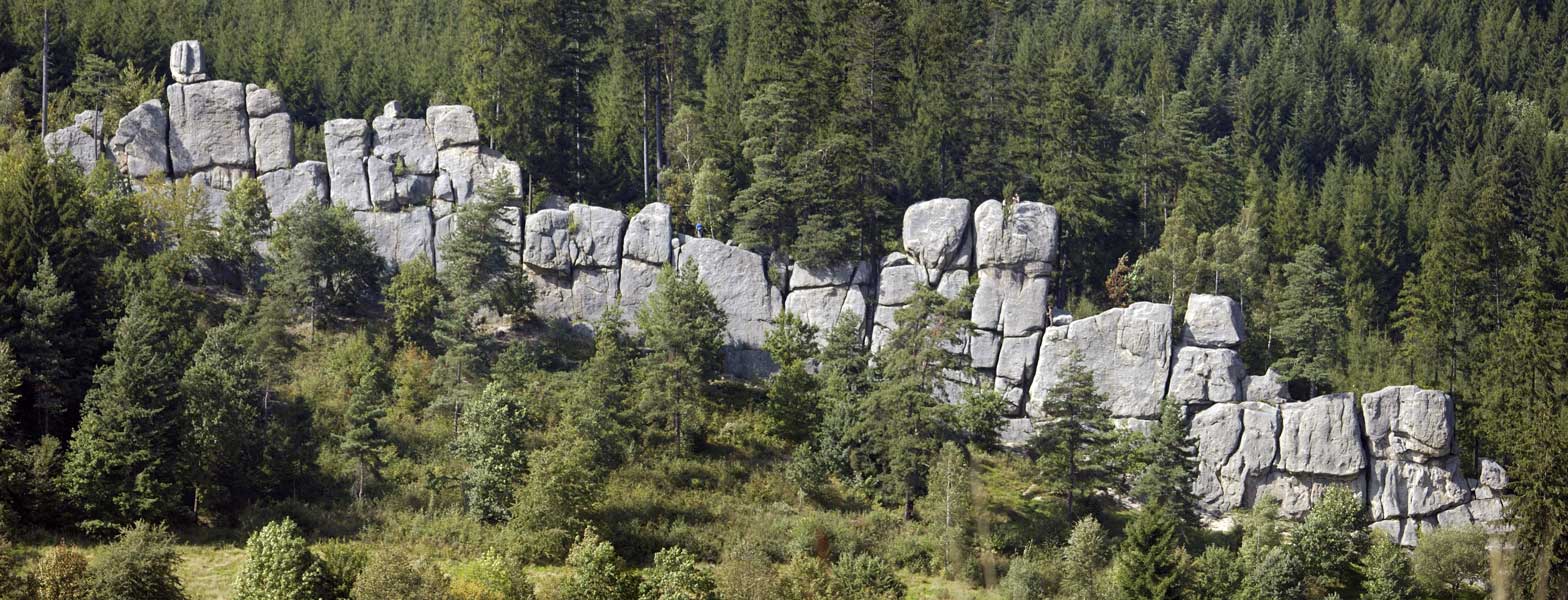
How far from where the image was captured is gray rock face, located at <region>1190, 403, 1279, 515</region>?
168 feet

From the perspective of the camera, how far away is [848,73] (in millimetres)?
61500

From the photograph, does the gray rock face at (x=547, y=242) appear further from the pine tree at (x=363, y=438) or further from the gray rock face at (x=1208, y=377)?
the gray rock face at (x=1208, y=377)

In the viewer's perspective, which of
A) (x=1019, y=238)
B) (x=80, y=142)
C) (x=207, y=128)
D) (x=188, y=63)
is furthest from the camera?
(x=188, y=63)

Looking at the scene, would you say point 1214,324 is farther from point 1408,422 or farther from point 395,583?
point 395,583

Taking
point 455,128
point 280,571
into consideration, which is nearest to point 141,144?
point 455,128

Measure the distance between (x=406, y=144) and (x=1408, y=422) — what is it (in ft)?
152

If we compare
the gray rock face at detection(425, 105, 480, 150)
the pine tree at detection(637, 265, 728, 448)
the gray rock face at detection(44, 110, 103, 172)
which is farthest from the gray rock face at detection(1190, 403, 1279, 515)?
the gray rock face at detection(44, 110, 103, 172)

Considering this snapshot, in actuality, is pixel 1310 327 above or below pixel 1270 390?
above

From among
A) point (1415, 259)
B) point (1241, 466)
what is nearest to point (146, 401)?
point (1241, 466)

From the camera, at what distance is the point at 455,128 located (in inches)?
2319

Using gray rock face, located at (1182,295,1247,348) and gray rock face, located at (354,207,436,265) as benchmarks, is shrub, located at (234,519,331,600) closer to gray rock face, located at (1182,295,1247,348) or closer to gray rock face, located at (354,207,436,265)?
gray rock face, located at (354,207,436,265)

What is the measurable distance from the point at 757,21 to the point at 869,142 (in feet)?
40.4

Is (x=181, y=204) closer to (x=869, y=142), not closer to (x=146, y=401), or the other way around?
(x=146, y=401)

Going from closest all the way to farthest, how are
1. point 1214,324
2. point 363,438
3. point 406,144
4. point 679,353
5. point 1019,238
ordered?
point 363,438 < point 679,353 < point 1214,324 < point 1019,238 < point 406,144
